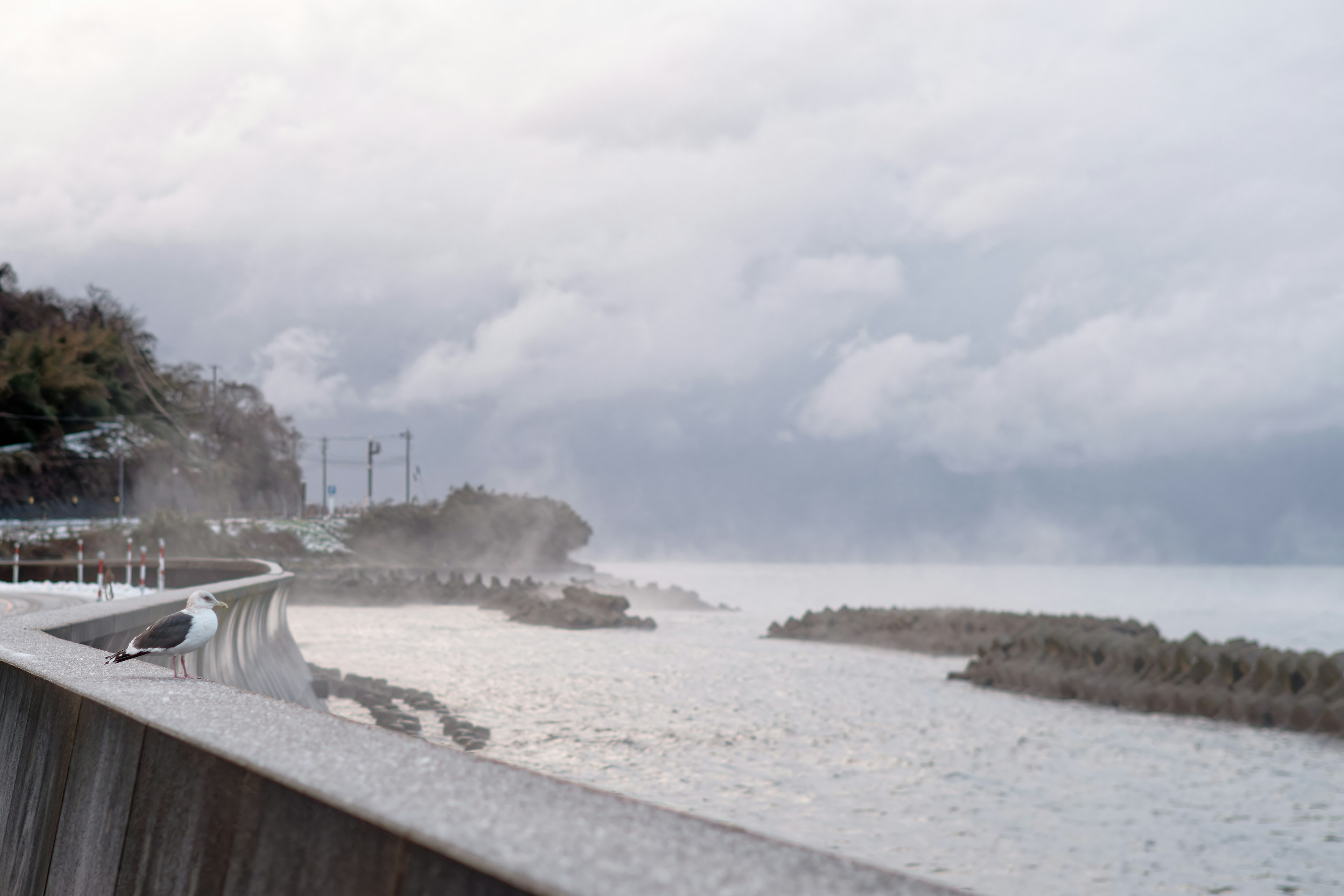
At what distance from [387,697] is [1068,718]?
38.6ft

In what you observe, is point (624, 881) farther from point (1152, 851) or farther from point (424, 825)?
point (1152, 851)

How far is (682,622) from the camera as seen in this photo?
4616cm

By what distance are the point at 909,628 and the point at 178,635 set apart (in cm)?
3208

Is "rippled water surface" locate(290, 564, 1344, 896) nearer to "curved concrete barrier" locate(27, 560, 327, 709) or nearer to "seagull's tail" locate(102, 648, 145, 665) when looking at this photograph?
"curved concrete barrier" locate(27, 560, 327, 709)

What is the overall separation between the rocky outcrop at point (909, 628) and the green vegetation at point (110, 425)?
63643 millimetres

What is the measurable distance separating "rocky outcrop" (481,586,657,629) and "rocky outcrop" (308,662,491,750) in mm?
18470

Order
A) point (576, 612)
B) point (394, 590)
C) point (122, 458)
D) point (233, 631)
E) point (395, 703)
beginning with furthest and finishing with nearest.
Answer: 1. point (122, 458)
2. point (394, 590)
3. point (576, 612)
4. point (395, 703)
5. point (233, 631)

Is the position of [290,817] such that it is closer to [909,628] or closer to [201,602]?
[201,602]

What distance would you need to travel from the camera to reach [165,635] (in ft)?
14.8

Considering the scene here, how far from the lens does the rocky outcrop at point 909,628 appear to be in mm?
32031

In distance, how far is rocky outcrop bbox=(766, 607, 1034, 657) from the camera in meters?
32.0

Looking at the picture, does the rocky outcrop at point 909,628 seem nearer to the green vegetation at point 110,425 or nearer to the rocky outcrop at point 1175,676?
the rocky outcrop at point 1175,676

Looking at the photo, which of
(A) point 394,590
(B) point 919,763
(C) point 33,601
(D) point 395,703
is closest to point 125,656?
(B) point 919,763

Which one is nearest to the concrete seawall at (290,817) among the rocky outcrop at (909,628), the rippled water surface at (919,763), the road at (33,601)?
the rippled water surface at (919,763)
